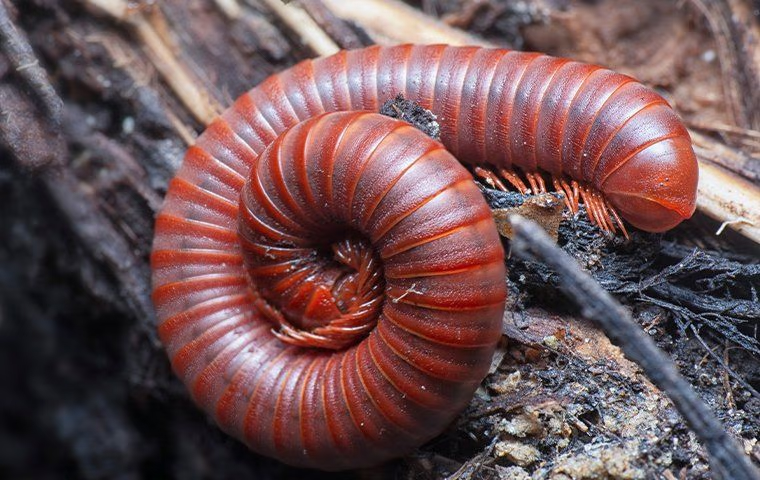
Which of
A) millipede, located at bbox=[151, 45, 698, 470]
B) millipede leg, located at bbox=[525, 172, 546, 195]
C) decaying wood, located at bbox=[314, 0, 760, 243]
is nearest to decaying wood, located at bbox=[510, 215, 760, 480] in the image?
millipede, located at bbox=[151, 45, 698, 470]

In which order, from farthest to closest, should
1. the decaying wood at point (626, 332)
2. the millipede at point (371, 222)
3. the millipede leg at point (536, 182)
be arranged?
the millipede leg at point (536, 182), the millipede at point (371, 222), the decaying wood at point (626, 332)

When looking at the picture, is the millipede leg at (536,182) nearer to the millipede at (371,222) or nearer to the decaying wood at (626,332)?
the millipede at (371,222)

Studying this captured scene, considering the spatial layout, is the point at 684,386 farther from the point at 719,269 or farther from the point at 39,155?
the point at 39,155

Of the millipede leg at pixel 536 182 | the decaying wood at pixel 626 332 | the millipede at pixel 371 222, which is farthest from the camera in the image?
the millipede leg at pixel 536 182

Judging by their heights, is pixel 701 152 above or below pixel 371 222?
above

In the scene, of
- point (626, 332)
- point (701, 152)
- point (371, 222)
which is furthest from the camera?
point (701, 152)

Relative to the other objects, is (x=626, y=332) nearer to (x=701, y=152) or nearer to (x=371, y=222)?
(x=371, y=222)

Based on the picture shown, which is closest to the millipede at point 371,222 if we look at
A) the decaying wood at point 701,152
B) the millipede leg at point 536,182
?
the millipede leg at point 536,182

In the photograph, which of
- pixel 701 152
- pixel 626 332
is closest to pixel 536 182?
pixel 701 152
